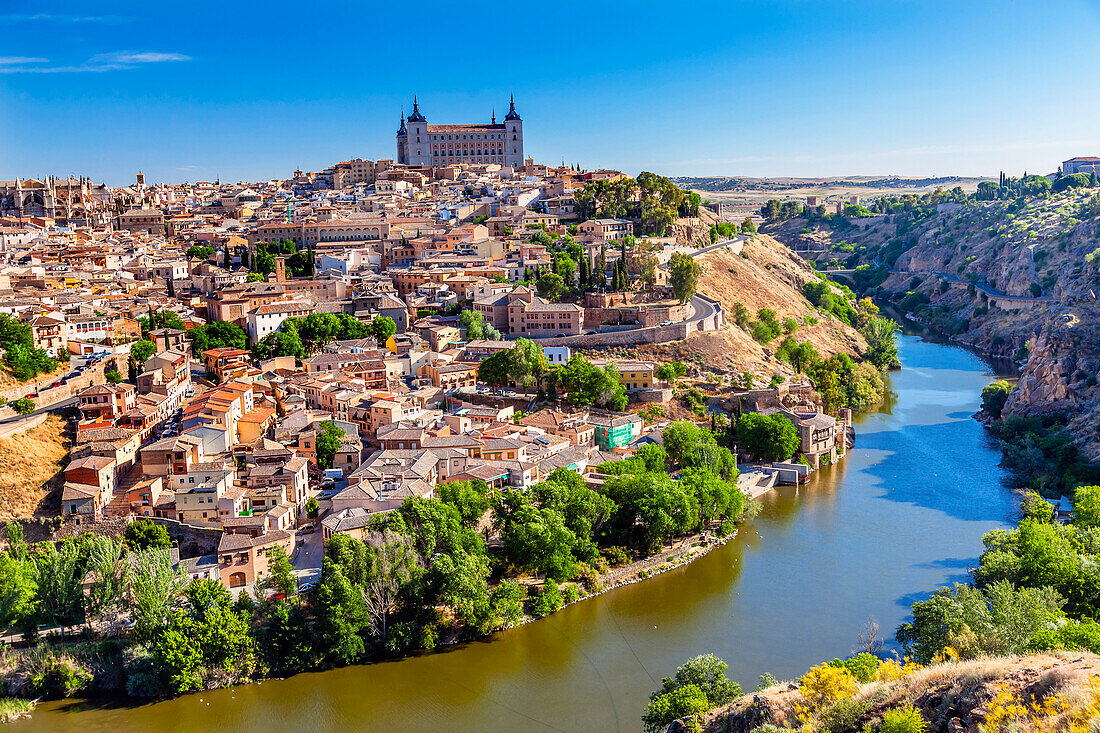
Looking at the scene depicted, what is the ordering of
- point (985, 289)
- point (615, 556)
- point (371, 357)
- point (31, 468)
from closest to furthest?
point (615, 556) → point (31, 468) → point (371, 357) → point (985, 289)

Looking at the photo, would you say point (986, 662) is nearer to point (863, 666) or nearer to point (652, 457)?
point (863, 666)

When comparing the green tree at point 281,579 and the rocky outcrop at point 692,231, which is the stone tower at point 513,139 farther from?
the green tree at point 281,579

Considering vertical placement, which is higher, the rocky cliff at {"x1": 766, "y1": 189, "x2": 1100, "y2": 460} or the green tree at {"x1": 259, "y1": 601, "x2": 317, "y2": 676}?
the rocky cliff at {"x1": 766, "y1": 189, "x2": 1100, "y2": 460}

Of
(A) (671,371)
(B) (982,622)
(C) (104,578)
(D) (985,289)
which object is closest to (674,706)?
(B) (982,622)

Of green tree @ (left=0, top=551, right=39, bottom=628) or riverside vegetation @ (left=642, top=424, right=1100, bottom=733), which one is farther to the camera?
green tree @ (left=0, top=551, right=39, bottom=628)

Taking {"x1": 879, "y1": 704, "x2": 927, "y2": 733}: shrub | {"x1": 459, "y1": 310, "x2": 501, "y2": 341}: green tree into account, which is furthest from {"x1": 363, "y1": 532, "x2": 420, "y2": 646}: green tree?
{"x1": 459, "y1": 310, "x2": 501, "y2": 341}: green tree

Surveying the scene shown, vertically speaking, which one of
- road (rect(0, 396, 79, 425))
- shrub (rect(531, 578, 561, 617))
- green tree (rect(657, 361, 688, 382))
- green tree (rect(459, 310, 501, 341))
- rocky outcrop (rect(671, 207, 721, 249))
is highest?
rocky outcrop (rect(671, 207, 721, 249))

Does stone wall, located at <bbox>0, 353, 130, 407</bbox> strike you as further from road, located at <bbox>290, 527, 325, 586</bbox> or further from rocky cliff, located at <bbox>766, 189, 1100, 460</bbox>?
rocky cliff, located at <bbox>766, 189, 1100, 460</bbox>
